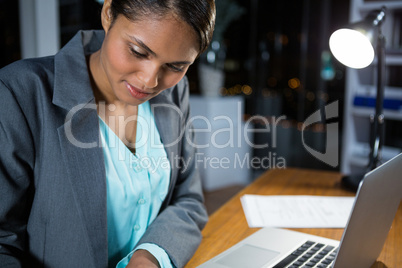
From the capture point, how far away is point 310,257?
0.92m

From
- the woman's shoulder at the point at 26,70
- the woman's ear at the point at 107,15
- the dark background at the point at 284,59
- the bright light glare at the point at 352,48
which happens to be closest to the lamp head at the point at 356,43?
the bright light glare at the point at 352,48

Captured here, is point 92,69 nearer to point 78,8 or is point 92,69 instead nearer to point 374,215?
point 374,215

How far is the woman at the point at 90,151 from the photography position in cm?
84

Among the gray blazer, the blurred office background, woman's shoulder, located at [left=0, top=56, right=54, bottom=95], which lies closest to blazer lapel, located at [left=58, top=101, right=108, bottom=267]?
the gray blazer

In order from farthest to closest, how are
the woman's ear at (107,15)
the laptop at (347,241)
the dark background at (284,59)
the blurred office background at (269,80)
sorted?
the dark background at (284,59) → the blurred office background at (269,80) → the woman's ear at (107,15) → the laptop at (347,241)

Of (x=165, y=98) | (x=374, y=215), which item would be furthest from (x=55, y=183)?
(x=374, y=215)

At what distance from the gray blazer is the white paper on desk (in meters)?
0.30

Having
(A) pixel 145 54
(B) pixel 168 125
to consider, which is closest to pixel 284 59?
(B) pixel 168 125

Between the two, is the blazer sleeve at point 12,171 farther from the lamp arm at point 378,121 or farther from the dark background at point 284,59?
the dark background at point 284,59

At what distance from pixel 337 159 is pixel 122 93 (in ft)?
9.79

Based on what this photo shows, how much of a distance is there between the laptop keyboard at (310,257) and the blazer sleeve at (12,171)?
1.92 feet

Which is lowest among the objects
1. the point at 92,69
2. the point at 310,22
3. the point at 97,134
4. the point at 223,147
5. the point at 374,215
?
the point at 223,147

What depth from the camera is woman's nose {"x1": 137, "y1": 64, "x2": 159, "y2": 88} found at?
887 mm

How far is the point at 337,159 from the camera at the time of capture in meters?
3.54
